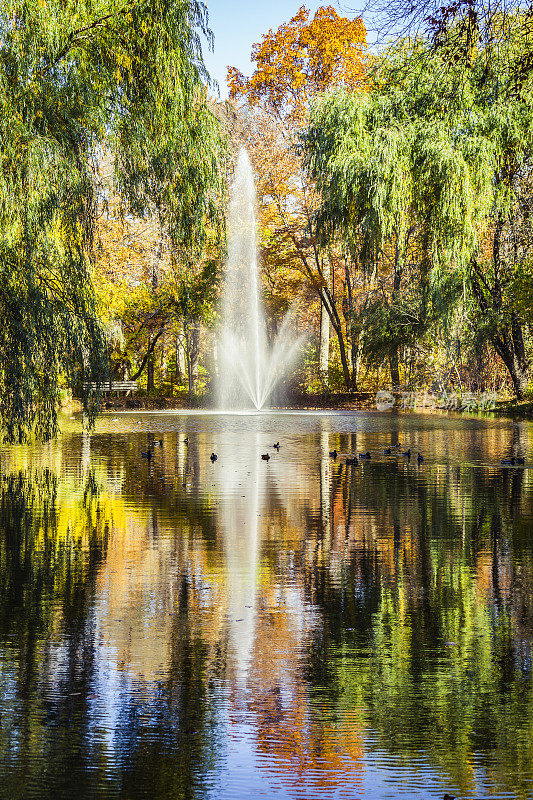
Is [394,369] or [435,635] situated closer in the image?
[435,635]

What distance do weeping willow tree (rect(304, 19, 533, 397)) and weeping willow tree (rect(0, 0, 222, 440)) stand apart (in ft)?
Answer: 56.8

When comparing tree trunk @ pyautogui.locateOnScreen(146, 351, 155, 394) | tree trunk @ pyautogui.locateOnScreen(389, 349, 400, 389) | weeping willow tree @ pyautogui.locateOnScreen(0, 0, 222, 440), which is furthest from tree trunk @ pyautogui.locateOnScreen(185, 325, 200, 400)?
weeping willow tree @ pyautogui.locateOnScreen(0, 0, 222, 440)

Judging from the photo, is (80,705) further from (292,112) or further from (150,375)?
(150,375)

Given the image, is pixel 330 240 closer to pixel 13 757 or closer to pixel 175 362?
pixel 175 362

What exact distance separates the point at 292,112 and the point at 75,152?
3609cm

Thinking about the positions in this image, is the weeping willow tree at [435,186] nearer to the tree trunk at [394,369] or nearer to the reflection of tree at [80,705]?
the tree trunk at [394,369]

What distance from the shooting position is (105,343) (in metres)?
12.0

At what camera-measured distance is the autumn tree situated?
4447 centimetres

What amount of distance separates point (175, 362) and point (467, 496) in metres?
45.7

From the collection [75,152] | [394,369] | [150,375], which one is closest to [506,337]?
[394,369]

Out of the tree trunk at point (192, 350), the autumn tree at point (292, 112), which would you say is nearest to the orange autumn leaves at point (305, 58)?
the autumn tree at point (292, 112)

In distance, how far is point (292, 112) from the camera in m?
45.7

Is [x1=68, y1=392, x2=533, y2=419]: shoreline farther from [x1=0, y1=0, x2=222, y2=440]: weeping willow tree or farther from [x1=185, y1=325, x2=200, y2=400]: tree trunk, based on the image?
[x1=0, y1=0, x2=222, y2=440]: weeping willow tree

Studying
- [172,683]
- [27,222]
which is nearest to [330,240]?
[27,222]
